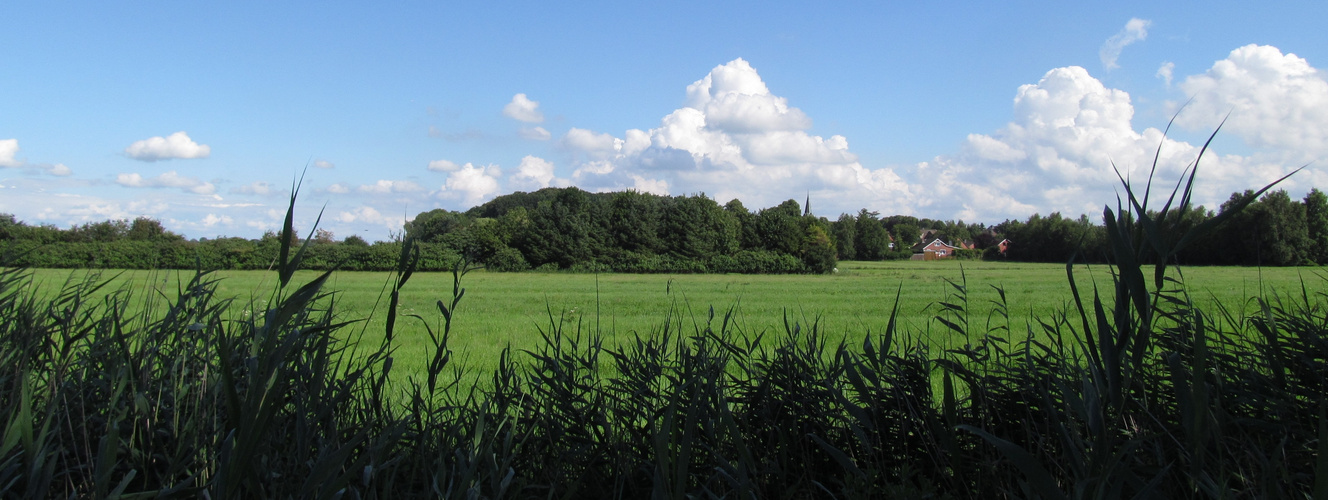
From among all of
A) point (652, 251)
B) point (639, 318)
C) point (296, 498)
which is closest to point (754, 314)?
point (639, 318)

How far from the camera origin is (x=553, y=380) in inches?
114

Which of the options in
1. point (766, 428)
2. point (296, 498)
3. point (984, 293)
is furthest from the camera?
point (984, 293)

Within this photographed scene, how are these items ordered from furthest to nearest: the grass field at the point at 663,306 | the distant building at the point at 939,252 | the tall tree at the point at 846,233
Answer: the tall tree at the point at 846,233 < the grass field at the point at 663,306 < the distant building at the point at 939,252

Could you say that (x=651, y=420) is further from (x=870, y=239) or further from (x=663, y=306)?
(x=870, y=239)

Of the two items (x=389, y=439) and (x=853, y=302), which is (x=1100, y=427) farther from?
(x=853, y=302)

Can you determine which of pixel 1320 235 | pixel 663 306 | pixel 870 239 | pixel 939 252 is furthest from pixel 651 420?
pixel 870 239

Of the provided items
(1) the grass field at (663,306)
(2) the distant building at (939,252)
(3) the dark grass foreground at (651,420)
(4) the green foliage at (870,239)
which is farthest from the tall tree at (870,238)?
(3) the dark grass foreground at (651,420)

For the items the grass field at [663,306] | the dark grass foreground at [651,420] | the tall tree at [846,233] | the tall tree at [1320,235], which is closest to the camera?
the dark grass foreground at [651,420]

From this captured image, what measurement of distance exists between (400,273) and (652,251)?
143 feet

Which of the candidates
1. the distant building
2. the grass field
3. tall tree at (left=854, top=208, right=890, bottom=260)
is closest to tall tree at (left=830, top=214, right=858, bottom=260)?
tall tree at (left=854, top=208, right=890, bottom=260)

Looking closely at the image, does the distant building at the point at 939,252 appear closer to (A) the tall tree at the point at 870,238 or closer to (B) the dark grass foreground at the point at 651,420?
(B) the dark grass foreground at the point at 651,420

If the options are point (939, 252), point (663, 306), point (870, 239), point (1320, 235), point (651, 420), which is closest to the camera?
point (651, 420)

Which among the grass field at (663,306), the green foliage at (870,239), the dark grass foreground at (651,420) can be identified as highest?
the green foliage at (870,239)

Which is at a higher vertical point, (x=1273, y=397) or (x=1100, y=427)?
(x=1100, y=427)
